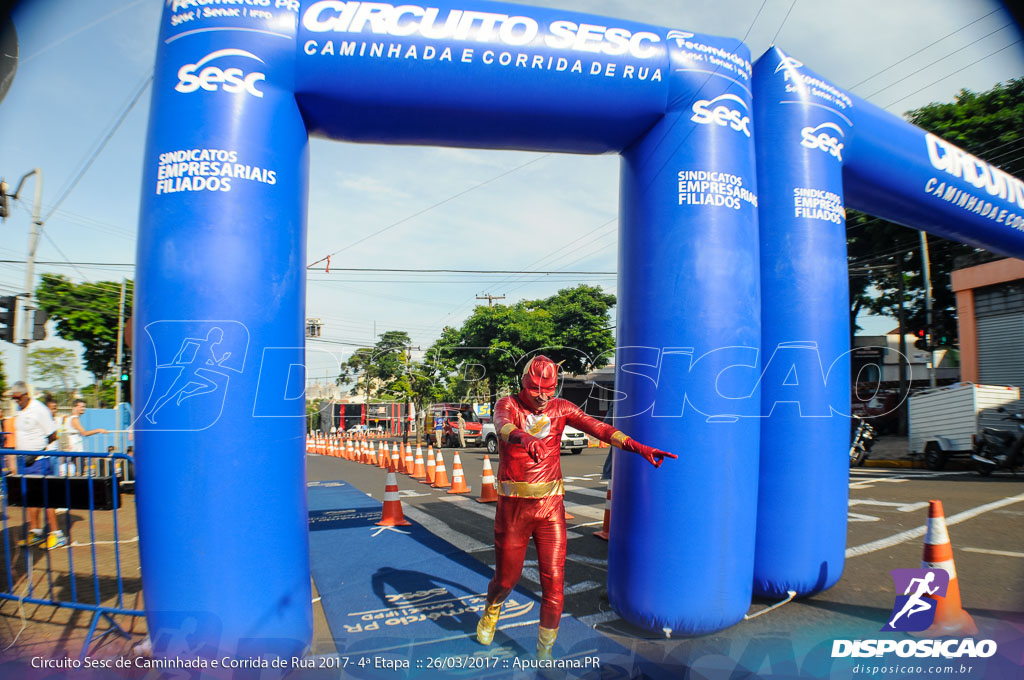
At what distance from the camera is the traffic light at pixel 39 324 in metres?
8.84

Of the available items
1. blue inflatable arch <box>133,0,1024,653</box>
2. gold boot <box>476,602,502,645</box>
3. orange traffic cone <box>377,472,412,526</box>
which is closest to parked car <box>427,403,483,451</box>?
orange traffic cone <box>377,472,412,526</box>

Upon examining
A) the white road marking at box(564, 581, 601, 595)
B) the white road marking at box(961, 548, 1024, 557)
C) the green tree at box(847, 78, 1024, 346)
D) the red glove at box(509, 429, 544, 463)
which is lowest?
the white road marking at box(564, 581, 601, 595)

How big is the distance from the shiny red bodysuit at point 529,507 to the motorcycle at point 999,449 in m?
13.5

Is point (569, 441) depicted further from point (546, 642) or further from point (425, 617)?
point (546, 642)

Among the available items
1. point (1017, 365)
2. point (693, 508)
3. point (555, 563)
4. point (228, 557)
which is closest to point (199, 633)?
point (228, 557)

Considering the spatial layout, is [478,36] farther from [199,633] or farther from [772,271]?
[199,633]

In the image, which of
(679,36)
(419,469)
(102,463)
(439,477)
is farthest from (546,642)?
(102,463)

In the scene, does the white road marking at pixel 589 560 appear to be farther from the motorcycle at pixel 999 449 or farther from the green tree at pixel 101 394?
the green tree at pixel 101 394

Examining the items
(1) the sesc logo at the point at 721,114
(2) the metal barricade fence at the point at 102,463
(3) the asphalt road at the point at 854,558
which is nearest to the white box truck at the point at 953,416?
(3) the asphalt road at the point at 854,558

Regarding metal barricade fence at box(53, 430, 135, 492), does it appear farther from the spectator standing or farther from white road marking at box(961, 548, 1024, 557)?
the spectator standing

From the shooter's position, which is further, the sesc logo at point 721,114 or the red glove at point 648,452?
the sesc logo at point 721,114

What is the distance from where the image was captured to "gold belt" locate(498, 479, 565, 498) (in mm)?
3953

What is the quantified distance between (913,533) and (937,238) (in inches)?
845

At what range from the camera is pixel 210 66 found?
3.84 m
